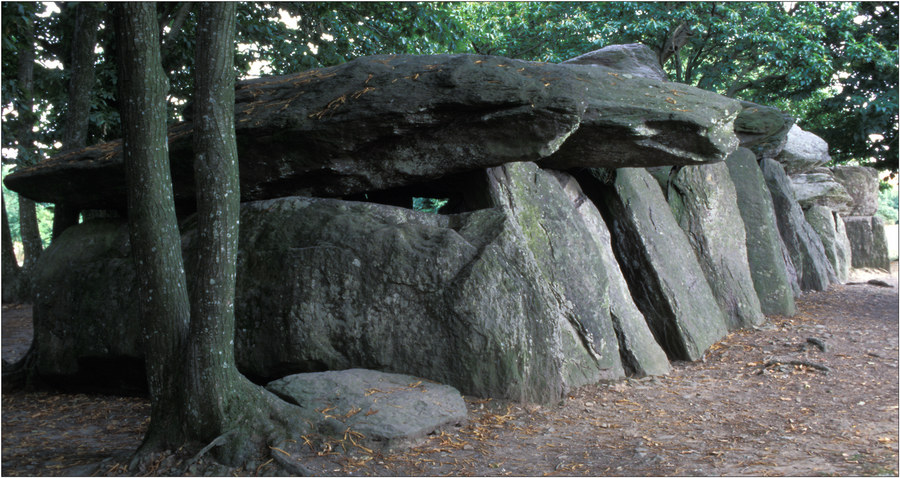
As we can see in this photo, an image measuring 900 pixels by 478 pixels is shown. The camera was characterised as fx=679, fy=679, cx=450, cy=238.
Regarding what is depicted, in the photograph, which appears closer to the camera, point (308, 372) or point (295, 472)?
point (295, 472)

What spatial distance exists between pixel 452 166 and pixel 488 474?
3.27m

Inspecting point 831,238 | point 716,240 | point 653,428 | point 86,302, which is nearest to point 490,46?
point 831,238

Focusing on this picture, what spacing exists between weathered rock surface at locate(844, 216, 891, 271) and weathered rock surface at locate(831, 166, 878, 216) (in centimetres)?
79

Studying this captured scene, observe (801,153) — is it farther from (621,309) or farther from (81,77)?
(81,77)

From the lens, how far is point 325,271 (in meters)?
5.93

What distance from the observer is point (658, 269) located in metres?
7.99

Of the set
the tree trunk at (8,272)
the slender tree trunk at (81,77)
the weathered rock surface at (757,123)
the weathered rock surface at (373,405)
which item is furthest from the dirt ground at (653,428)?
the tree trunk at (8,272)

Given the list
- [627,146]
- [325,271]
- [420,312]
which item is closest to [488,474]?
[420,312]

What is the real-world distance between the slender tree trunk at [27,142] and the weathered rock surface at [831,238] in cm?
1521

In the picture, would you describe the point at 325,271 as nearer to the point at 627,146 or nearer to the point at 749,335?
the point at 627,146

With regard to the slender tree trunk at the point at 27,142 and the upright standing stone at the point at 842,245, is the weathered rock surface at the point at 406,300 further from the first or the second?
the upright standing stone at the point at 842,245

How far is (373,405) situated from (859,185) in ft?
56.3

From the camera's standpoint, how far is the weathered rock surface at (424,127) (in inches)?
244

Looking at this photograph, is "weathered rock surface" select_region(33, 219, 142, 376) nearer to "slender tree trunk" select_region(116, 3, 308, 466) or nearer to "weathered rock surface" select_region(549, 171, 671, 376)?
"slender tree trunk" select_region(116, 3, 308, 466)
